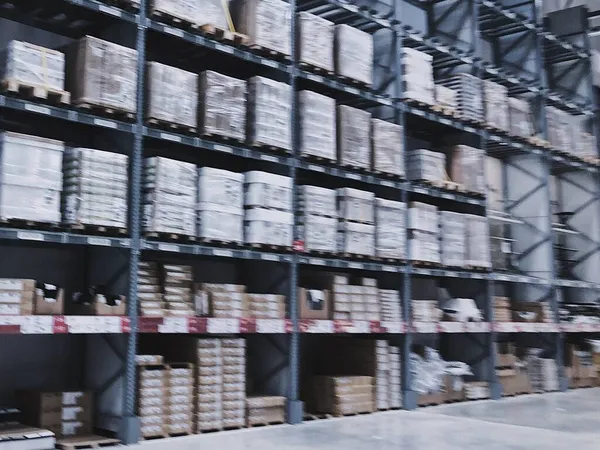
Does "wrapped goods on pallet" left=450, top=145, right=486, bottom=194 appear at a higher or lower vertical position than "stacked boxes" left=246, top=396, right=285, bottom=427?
higher

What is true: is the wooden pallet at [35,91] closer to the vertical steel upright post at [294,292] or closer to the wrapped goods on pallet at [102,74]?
the wrapped goods on pallet at [102,74]

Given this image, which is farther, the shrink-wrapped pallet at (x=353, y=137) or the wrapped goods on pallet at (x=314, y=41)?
the shrink-wrapped pallet at (x=353, y=137)

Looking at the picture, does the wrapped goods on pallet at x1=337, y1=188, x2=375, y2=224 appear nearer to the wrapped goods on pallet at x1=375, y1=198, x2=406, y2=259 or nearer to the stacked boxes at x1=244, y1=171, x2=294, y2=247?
the wrapped goods on pallet at x1=375, y1=198, x2=406, y2=259

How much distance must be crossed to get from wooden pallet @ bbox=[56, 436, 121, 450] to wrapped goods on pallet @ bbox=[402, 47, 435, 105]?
614 cm

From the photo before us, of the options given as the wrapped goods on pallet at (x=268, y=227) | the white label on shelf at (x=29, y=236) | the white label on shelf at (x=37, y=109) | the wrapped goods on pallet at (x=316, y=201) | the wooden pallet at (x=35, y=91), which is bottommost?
the white label on shelf at (x=29, y=236)

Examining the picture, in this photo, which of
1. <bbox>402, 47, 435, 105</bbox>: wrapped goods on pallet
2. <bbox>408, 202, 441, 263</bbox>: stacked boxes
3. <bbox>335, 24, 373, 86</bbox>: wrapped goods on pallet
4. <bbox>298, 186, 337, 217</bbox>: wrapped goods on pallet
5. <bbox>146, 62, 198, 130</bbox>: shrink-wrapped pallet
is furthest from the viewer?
<bbox>402, 47, 435, 105</bbox>: wrapped goods on pallet

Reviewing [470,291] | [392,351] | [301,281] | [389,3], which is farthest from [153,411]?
[389,3]

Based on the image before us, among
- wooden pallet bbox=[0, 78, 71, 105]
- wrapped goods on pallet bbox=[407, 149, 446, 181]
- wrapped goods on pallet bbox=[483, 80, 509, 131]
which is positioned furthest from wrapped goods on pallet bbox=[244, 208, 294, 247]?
wrapped goods on pallet bbox=[483, 80, 509, 131]

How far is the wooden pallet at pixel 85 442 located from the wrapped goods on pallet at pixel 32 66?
3.07m

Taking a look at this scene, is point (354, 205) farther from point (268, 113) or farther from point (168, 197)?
point (168, 197)

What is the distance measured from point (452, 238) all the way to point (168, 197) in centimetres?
494

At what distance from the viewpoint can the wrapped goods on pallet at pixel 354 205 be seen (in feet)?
28.8

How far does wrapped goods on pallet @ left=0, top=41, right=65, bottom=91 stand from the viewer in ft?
20.0

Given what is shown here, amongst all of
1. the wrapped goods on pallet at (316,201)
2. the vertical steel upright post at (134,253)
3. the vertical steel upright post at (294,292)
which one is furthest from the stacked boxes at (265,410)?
the wrapped goods on pallet at (316,201)
